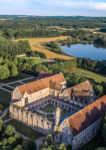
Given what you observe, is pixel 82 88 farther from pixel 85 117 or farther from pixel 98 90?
pixel 85 117

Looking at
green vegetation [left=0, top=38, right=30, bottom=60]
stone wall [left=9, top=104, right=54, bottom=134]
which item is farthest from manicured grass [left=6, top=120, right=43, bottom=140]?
green vegetation [left=0, top=38, right=30, bottom=60]

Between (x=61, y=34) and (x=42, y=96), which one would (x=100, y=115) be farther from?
(x=61, y=34)

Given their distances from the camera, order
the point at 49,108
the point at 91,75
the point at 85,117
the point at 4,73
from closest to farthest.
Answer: the point at 85,117
the point at 49,108
the point at 4,73
the point at 91,75

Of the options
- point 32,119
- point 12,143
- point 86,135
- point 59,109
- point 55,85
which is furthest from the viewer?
point 55,85

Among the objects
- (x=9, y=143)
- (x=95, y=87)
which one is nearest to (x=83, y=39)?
(x=95, y=87)

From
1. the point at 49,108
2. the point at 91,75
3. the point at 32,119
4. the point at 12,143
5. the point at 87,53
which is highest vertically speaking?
the point at 87,53

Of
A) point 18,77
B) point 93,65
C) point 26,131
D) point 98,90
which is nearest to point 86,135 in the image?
point 26,131

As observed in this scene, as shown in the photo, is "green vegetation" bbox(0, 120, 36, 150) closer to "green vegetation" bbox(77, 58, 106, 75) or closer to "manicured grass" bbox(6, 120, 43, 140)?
"manicured grass" bbox(6, 120, 43, 140)

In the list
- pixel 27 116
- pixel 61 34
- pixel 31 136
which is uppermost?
pixel 61 34
